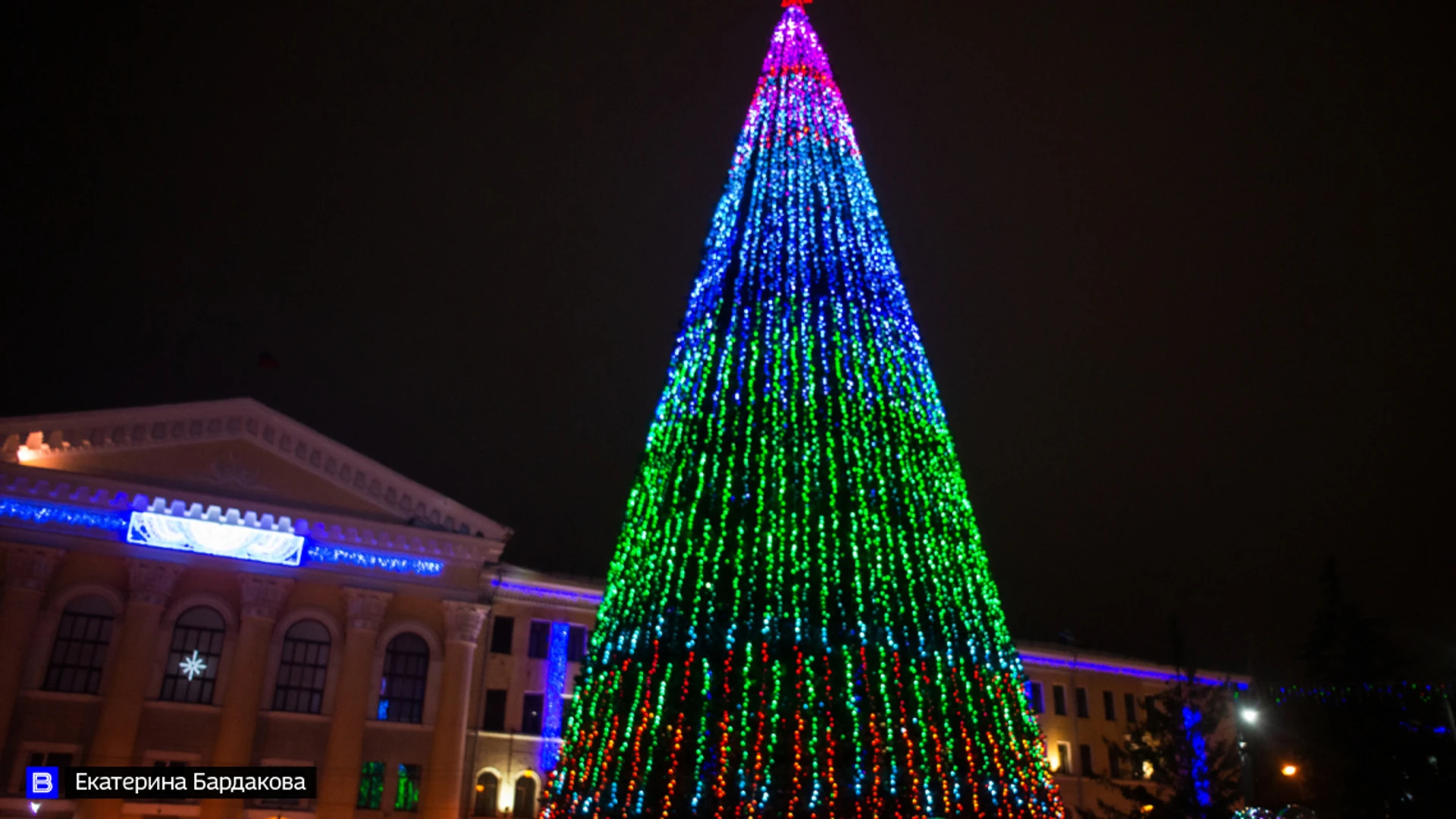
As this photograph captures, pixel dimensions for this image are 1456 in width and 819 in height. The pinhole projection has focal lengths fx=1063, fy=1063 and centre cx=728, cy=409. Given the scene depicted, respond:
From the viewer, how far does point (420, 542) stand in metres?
29.2

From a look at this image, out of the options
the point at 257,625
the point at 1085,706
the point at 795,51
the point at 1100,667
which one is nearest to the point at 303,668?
the point at 257,625

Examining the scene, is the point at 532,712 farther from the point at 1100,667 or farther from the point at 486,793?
the point at 1100,667

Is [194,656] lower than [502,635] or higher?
lower

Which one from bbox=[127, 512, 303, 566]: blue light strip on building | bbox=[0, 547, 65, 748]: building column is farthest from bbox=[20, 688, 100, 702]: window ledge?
bbox=[127, 512, 303, 566]: blue light strip on building

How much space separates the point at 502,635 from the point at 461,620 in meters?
2.19

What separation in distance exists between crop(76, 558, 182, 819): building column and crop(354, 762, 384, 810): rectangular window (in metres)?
5.37

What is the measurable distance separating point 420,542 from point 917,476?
2047 cm

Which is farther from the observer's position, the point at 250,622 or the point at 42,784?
the point at 250,622

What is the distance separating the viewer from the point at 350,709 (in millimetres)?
26922

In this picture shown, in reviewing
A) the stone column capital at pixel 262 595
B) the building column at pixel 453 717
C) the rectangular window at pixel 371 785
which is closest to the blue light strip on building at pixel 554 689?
the building column at pixel 453 717

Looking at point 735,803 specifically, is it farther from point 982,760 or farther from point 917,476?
point 917,476

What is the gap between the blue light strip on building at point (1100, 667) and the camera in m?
38.2

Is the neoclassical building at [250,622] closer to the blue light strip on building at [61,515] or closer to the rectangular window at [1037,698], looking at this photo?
the blue light strip on building at [61,515]

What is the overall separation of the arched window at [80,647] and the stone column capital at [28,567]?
1096mm
